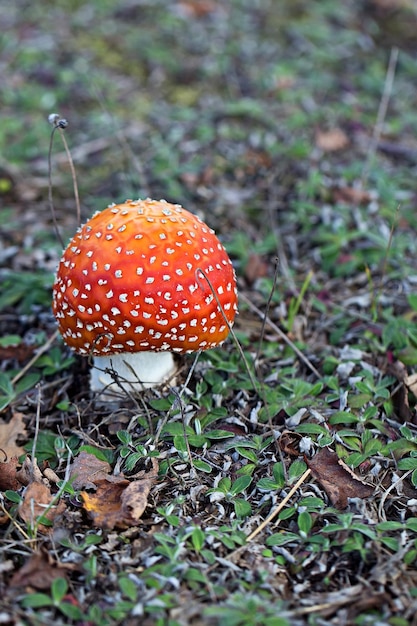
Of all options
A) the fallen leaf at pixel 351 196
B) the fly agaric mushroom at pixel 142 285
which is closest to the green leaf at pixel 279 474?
the fly agaric mushroom at pixel 142 285

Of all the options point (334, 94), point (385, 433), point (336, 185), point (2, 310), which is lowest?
point (2, 310)

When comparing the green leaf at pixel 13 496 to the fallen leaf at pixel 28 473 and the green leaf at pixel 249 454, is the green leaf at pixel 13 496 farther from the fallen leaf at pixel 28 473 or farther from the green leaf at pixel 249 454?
the green leaf at pixel 249 454

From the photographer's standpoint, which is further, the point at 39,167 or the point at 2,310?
the point at 39,167

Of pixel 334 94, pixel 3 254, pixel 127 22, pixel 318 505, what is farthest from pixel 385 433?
pixel 127 22

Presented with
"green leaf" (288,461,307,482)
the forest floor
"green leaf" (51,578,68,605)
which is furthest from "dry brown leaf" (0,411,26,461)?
"green leaf" (288,461,307,482)

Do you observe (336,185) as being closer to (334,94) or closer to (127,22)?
(334,94)

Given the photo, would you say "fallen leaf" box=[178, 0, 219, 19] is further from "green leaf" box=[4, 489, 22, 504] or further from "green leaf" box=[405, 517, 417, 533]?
"green leaf" box=[405, 517, 417, 533]

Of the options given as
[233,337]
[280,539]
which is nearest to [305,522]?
[280,539]
